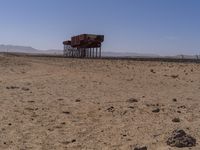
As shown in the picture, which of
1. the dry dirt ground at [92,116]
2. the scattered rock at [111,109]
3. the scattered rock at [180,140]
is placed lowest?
the dry dirt ground at [92,116]

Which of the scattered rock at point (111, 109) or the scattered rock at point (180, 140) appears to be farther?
the scattered rock at point (111, 109)

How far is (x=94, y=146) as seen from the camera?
26.8 feet

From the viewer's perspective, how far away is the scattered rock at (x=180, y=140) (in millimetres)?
7773

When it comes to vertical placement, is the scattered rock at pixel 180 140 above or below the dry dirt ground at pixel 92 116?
above

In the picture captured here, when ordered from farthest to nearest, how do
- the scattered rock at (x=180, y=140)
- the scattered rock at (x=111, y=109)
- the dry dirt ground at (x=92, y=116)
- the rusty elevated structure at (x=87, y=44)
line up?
the rusty elevated structure at (x=87, y=44)
the scattered rock at (x=111, y=109)
the dry dirt ground at (x=92, y=116)
the scattered rock at (x=180, y=140)

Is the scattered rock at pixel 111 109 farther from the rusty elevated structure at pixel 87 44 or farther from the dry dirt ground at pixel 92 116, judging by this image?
the rusty elevated structure at pixel 87 44

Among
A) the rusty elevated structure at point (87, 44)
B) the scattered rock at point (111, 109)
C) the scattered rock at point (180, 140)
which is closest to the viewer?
the scattered rock at point (180, 140)

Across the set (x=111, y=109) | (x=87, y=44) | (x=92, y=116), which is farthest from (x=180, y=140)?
(x=87, y=44)

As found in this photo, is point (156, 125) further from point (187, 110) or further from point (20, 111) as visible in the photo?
point (20, 111)

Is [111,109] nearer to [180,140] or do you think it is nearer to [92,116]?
[92,116]

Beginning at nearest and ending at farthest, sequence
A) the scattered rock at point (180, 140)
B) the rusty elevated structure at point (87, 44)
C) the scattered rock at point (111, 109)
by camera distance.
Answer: the scattered rock at point (180, 140) < the scattered rock at point (111, 109) < the rusty elevated structure at point (87, 44)

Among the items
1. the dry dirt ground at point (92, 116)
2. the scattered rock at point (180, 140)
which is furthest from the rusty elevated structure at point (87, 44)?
the scattered rock at point (180, 140)

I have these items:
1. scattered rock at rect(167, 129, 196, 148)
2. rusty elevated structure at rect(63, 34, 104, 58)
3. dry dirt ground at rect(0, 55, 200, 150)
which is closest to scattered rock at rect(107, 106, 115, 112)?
dry dirt ground at rect(0, 55, 200, 150)

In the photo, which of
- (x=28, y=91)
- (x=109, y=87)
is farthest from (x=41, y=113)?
(x=109, y=87)
